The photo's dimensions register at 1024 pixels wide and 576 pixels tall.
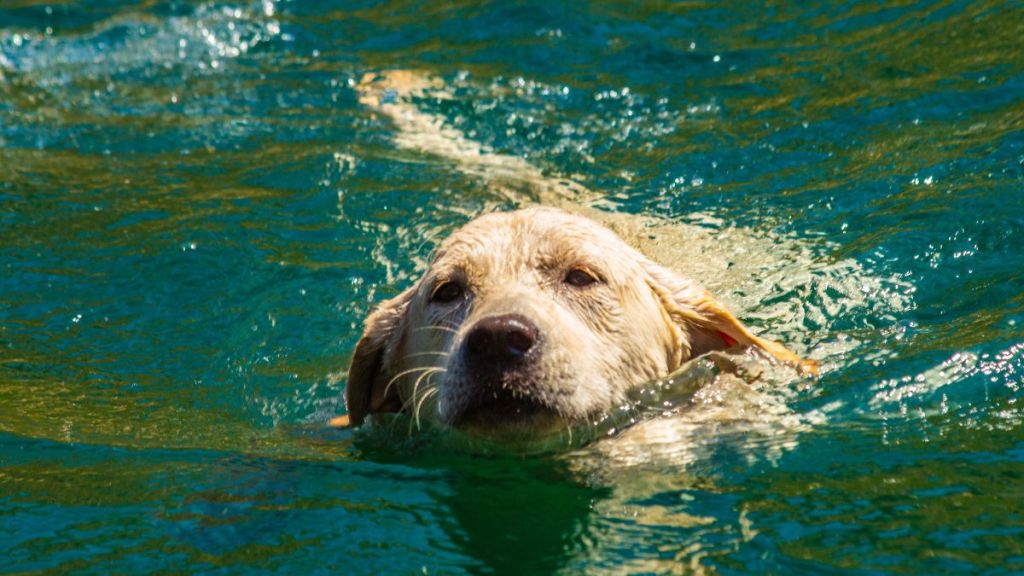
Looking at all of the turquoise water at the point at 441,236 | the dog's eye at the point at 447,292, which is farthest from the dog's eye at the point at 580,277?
the turquoise water at the point at 441,236

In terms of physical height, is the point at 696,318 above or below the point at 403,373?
above

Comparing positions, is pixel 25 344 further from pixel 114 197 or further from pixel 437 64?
pixel 437 64

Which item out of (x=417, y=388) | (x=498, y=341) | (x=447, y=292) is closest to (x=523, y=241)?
(x=447, y=292)

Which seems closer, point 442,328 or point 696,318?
point 442,328

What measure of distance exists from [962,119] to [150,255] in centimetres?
570

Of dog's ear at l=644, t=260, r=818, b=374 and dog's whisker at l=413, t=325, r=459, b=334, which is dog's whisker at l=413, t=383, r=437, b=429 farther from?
dog's ear at l=644, t=260, r=818, b=374

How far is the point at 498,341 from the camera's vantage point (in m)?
5.04

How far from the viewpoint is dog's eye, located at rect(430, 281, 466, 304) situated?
19.7 feet

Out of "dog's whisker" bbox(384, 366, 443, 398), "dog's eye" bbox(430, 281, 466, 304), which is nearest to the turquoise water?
"dog's whisker" bbox(384, 366, 443, 398)

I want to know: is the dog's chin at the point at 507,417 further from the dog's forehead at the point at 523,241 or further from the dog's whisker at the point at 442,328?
the dog's forehead at the point at 523,241

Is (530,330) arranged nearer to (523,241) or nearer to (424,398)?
(424,398)

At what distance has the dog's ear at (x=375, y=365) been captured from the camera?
645cm

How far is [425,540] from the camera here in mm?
4820

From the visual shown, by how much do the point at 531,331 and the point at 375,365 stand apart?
1.60m
